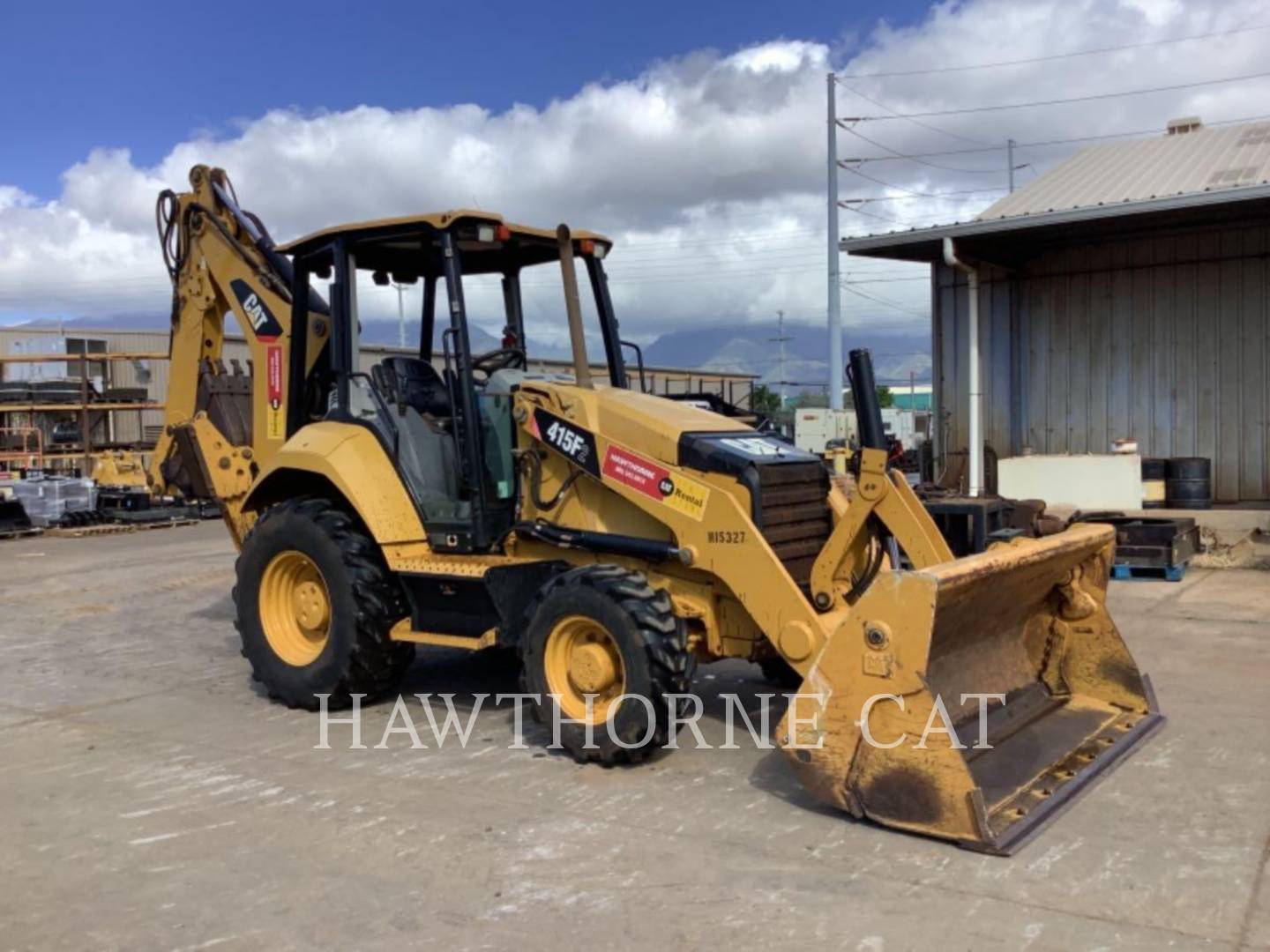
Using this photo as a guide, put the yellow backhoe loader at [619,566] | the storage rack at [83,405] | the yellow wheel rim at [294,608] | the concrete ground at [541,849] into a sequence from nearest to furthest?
the concrete ground at [541,849] → the yellow backhoe loader at [619,566] → the yellow wheel rim at [294,608] → the storage rack at [83,405]

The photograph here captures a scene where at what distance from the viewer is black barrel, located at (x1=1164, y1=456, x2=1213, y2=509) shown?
1335 cm

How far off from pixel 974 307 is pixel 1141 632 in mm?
6202

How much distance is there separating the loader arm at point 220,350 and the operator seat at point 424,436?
0.96 meters

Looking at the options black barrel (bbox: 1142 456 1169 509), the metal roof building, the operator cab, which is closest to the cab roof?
the operator cab

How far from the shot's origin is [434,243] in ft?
22.5

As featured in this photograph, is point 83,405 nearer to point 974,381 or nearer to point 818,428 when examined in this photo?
point 818,428

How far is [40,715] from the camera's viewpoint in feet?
22.9

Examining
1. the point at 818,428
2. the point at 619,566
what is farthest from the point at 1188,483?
the point at 619,566

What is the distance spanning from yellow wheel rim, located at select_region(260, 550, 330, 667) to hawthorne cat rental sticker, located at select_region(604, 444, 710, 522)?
2.13 m

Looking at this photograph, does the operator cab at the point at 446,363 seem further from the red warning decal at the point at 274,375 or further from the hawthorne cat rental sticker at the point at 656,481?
the hawthorne cat rental sticker at the point at 656,481

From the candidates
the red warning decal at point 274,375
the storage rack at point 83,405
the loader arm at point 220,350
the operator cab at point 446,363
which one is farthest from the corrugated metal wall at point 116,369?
the operator cab at point 446,363

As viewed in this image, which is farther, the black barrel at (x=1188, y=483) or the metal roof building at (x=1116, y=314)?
the metal roof building at (x=1116, y=314)

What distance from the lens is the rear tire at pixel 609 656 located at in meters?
5.35

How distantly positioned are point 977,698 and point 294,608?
408 centimetres
